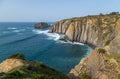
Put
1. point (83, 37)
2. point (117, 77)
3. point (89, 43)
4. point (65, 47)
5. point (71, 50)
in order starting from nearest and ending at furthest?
point (117, 77), point (71, 50), point (65, 47), point (89, 43), point (83, 37)

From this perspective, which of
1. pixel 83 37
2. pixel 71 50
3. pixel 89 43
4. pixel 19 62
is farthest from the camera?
pixel 83 37

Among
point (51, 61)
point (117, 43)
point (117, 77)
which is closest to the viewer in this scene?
point (117, 77)

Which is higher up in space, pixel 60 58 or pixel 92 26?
pixel 92 26

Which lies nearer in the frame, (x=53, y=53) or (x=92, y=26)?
(x=53, y=53)

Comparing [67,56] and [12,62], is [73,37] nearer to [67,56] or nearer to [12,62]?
[67,56]

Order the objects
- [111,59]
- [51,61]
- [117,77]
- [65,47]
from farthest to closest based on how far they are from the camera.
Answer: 1. [65,47]
2. [51,61]
3. [111,59]
4. [117,77]

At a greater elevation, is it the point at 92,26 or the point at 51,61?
the point at 92,26

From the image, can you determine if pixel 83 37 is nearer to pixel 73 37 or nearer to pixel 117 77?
pixel 73 37

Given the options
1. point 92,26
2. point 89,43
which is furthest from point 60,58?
point 92,26

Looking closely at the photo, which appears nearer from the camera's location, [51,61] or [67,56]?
[51,61]

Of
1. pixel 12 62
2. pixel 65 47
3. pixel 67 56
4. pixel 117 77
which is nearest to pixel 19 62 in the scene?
pixel 12 62
